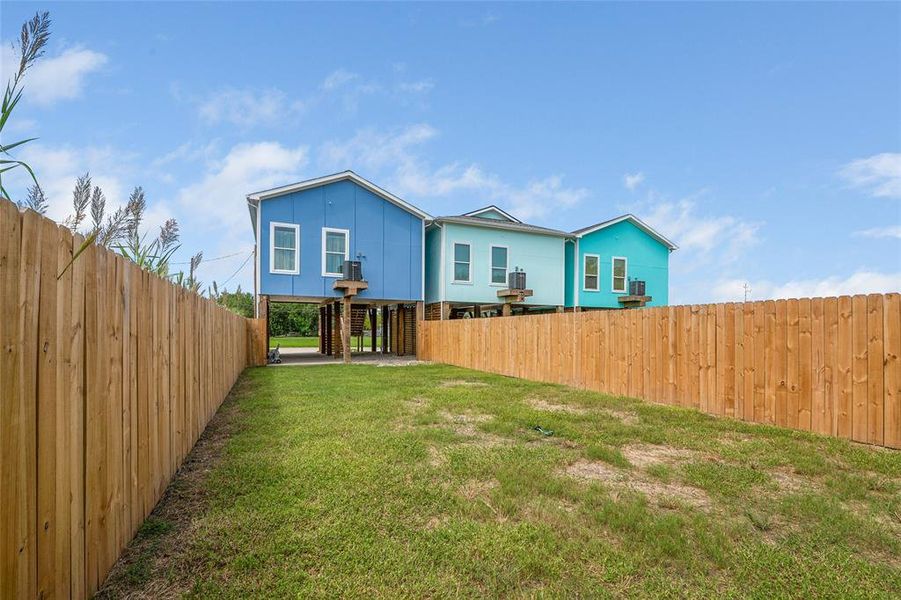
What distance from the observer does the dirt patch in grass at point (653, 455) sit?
12.5 feet

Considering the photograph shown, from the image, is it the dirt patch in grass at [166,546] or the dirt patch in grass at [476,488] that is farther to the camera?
the dirt patch in grass at [476,488]

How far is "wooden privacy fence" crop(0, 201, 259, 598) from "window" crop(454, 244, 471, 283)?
13796 millimetres

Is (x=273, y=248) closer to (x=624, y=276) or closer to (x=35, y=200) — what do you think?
(x=35, y=200)

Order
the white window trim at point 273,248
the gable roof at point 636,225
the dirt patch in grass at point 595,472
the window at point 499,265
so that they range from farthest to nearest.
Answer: the gable roof at point 636,225
the window at point 499,265
the white window trim at point 273,248
the dirt patch in grass at point 595,472

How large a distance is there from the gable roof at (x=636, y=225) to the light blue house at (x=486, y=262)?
3.12 feet

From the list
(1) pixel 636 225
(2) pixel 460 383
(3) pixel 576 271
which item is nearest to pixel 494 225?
(3) pixel 576 271

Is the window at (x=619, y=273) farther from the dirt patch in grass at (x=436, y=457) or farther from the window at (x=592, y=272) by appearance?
the dirt patch in grass at (x=436, y=457)

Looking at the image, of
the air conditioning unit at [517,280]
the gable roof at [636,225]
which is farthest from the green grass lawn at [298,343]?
the gable roof at [636,225]

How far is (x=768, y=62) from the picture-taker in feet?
30.0

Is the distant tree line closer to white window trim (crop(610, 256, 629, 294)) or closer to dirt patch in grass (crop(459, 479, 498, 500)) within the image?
white window trim (crop(610, 256, 629, 294))

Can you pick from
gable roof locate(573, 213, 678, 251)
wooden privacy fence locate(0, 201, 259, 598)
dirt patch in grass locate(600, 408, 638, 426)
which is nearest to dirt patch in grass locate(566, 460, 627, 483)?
dirt patch in grass locate(600, 408, 638, 426)

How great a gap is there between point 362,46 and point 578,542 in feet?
39.6

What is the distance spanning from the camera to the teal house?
741 inches

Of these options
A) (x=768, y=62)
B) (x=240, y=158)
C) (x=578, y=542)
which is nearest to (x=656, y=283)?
(x=768, y=62)
